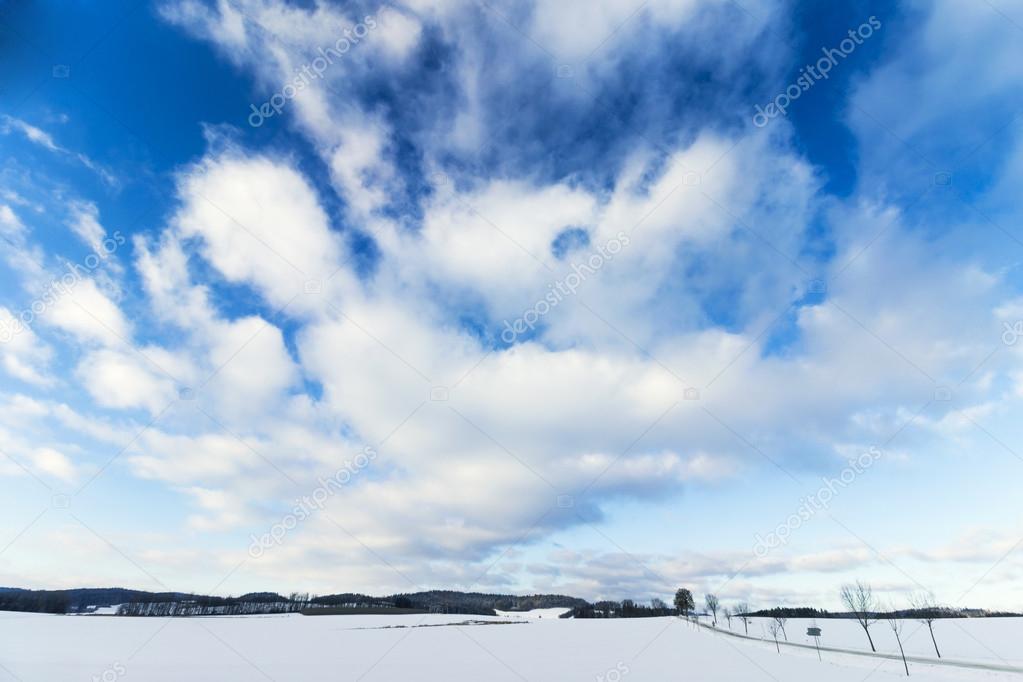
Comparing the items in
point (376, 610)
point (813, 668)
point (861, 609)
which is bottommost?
point (813, 668)

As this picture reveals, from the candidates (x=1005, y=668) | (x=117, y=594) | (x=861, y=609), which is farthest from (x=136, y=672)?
(x=117, y=594)

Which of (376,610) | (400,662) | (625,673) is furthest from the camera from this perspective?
(376,610)

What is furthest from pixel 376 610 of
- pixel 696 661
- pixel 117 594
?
pixel 696 661

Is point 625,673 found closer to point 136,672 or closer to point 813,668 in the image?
point 813,668

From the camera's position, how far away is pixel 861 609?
72.8 meters

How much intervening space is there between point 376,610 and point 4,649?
16777cm

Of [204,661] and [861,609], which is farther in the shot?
[861,609]

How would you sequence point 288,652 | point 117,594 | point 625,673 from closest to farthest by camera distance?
1. point 625,673
2. point 288,652
3. point 117,594

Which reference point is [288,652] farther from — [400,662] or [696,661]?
[696,661]

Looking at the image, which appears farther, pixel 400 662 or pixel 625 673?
pixel 400 662

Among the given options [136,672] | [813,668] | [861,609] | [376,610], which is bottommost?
[136,672]

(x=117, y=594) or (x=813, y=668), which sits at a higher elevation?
(x=117, y=594)

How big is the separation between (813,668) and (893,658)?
1781 cm

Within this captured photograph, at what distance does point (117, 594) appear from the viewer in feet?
520
